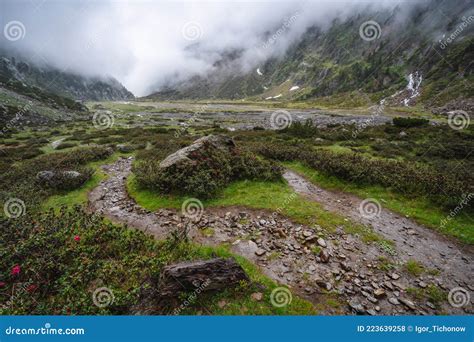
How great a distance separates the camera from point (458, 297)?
685 cm

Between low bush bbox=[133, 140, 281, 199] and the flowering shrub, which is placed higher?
low bush bbox=[133, 140, 281, 199]

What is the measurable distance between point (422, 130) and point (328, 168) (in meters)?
21.3

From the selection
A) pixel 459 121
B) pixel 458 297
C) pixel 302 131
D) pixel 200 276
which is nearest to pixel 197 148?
pixel 200 276

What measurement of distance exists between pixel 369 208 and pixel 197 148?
10.2m

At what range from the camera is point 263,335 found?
574 centimetres

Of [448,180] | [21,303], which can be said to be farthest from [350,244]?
[21,303]

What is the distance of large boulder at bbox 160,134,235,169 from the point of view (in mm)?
13875
